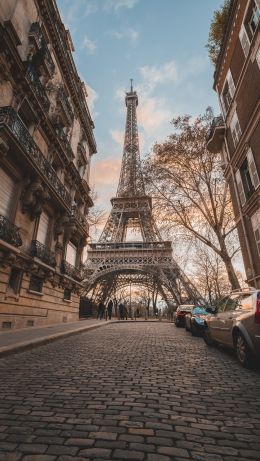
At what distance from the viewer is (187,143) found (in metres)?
17.3

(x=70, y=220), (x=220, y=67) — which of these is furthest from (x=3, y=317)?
(x=220, y=67)

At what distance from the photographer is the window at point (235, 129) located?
14.5m

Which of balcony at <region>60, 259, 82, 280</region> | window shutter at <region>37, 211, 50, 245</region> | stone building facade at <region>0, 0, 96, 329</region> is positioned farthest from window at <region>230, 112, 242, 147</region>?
balcony at <region>60, 259, 82, 280</region>

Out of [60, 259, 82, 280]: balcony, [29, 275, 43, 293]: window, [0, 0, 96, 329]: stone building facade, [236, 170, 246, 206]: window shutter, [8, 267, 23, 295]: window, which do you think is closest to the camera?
[0, 0, 96, 329]: stone building facade

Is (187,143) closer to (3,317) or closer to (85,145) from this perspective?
(85,145)

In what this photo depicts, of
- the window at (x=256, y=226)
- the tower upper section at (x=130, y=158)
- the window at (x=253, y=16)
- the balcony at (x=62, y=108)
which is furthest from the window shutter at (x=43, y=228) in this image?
the tower upper section at (x=130, y=158)

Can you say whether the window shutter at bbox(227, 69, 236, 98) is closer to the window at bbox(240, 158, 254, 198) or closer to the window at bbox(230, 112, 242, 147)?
the window at bbox(230, 112, 242, 147)

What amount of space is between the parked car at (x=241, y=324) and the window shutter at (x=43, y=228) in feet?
32.2

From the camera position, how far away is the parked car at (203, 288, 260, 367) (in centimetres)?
518

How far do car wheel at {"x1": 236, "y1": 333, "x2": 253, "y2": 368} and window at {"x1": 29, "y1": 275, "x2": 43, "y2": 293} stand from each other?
10067 mm

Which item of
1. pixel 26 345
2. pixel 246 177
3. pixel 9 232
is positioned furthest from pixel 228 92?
pixel 26 345

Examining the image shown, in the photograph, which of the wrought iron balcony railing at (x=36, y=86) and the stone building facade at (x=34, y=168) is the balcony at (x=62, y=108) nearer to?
the stone building facade at (x=34, y=168)

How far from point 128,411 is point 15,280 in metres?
10.1

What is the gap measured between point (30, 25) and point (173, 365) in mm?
16539
